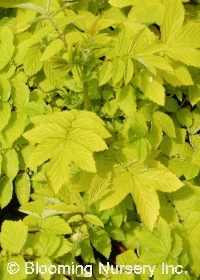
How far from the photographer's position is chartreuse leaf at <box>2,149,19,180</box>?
1.97 meters

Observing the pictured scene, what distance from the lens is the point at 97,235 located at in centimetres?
193

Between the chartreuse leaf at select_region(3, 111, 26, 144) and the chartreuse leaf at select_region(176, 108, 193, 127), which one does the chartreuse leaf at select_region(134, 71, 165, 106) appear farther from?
the chartreuse leaf at select_region(3, 111, 26, 144)

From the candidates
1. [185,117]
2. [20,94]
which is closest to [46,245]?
[20,94]

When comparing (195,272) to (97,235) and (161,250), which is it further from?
(97,235)

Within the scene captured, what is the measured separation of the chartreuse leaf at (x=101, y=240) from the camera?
1.92m

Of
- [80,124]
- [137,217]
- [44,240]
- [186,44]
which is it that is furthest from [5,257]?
[186,44]

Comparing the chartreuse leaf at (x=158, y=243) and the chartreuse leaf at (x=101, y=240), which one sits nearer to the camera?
the chartreuse leaf at (x=158, y=243)

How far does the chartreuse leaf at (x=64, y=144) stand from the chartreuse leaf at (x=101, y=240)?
524mm

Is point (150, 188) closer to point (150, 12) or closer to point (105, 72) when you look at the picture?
point (105, 72)

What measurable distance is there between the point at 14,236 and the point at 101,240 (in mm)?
503

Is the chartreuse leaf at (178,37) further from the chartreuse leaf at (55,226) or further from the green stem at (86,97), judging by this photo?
the chartreuse leaf at (55,226)

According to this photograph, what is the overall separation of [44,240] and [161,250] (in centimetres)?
49

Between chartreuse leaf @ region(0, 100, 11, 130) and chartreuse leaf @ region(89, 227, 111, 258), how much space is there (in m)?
0.64

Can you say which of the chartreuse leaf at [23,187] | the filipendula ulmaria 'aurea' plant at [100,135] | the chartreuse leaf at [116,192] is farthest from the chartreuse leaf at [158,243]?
the chartreuse leaf at [23,187]
